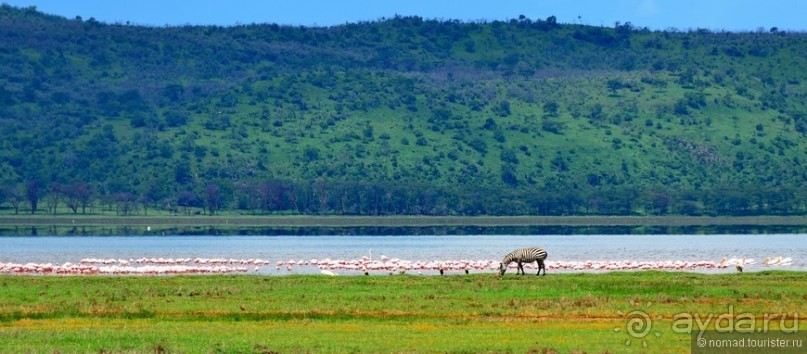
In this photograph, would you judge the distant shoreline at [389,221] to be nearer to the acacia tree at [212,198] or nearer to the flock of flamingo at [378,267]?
the acacia tree at [212,198]

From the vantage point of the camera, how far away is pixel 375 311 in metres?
38.8

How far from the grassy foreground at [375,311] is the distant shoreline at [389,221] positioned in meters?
123

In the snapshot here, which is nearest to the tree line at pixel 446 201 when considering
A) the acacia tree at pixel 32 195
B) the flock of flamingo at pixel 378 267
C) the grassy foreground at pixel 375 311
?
the acacia tree at pixel 32 195

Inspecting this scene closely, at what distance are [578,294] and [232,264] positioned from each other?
3132 centimetres

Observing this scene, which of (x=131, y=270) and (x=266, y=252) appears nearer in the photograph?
(x=131, y=270)

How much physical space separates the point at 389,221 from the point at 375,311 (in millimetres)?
137199

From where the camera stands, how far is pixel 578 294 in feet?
141

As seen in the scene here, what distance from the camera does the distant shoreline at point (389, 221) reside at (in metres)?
174

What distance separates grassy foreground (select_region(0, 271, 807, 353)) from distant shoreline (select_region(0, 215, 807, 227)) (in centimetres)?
12276

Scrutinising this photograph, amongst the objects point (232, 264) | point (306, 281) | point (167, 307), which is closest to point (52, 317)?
point (167, 307)

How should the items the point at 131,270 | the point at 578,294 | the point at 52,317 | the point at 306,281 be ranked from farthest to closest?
the point at 131,270, the point at 306,281, the point at 578,294, the point at 52,317

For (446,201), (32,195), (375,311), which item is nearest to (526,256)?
(375,311)

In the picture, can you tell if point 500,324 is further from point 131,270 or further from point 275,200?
point 275,200

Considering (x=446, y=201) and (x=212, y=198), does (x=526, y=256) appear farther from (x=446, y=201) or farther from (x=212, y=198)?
(x=212, y=198)
